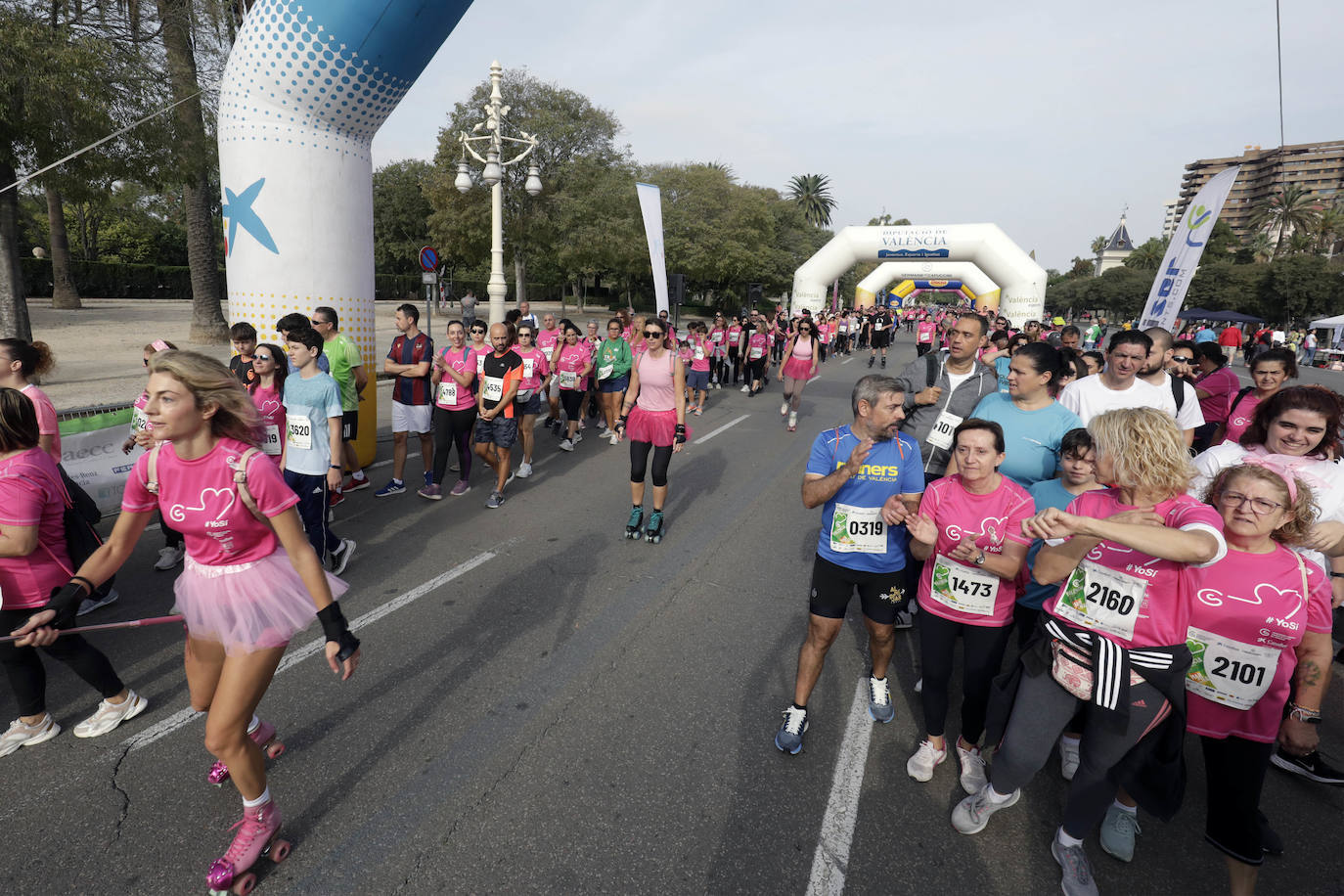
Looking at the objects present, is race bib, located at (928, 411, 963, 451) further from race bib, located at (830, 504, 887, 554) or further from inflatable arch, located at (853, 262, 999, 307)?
inflatable arch, located at (853, 262, 999, 307)

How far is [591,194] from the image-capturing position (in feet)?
100

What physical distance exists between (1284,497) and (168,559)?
20.8ft

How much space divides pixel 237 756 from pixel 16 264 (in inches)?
596

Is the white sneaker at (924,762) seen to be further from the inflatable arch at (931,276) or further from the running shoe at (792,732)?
the inflatable arch at (931,276)

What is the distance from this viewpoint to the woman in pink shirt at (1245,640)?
2.24 meters

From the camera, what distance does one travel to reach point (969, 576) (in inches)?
110

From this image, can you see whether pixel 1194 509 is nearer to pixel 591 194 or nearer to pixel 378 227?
pixel 591 194

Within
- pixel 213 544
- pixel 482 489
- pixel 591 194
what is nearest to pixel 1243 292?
pixel 591 194

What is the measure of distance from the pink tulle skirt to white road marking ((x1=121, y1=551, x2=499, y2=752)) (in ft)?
5.09

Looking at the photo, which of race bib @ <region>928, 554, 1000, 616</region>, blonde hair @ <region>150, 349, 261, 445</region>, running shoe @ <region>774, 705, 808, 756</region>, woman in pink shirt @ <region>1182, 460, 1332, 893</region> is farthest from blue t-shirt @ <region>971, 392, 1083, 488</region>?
blonde hair @ <region>150, 349, 261, 445</region>

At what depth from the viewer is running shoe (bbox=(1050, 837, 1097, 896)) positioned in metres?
2.40

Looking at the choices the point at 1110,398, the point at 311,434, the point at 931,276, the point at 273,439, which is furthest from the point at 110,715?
the point at 931,276

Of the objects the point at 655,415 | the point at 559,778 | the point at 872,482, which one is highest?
the point at 872,482

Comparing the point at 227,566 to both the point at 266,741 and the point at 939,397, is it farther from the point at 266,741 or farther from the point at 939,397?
the point at 939,397
